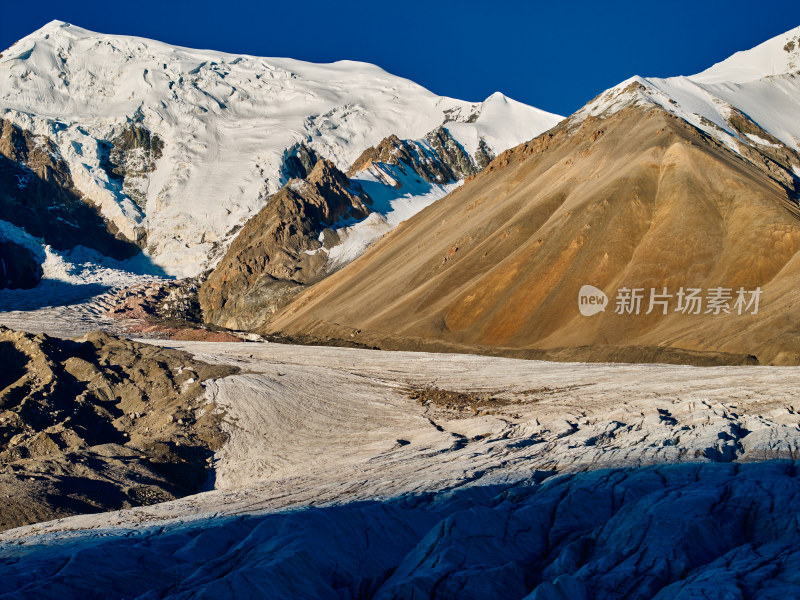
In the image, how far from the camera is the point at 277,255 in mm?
153000

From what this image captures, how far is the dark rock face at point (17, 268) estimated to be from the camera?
152 meters

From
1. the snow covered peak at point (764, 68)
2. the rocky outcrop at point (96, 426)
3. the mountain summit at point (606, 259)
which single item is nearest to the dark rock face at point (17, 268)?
the mountain summit at point (606, 259)

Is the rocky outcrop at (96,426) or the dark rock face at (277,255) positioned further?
the dark rock face at (277,255)

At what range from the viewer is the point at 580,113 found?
403ft

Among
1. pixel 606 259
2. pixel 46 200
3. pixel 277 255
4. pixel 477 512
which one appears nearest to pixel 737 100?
pixel 277 255

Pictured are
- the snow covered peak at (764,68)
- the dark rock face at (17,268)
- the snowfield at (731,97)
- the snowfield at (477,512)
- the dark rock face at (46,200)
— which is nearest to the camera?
the snowfield at (477,512)

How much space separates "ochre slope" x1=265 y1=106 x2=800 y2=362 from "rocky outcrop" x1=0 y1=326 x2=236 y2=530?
32898 millimetres

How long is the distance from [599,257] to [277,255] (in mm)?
85977

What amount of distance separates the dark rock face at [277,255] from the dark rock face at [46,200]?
1688 inches

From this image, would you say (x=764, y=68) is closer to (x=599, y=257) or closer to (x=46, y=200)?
(x=599, y=257)

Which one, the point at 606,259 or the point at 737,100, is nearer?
the point at 606,259

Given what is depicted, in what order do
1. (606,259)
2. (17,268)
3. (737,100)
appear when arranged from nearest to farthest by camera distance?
(606,259) < (737,100) < (17,268)

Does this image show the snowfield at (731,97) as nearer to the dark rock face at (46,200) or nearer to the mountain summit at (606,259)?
the mountain summit at (606,259)

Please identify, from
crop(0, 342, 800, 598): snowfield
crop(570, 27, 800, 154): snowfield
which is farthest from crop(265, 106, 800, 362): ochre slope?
crop(0, 342, 800, 598): snowfield
